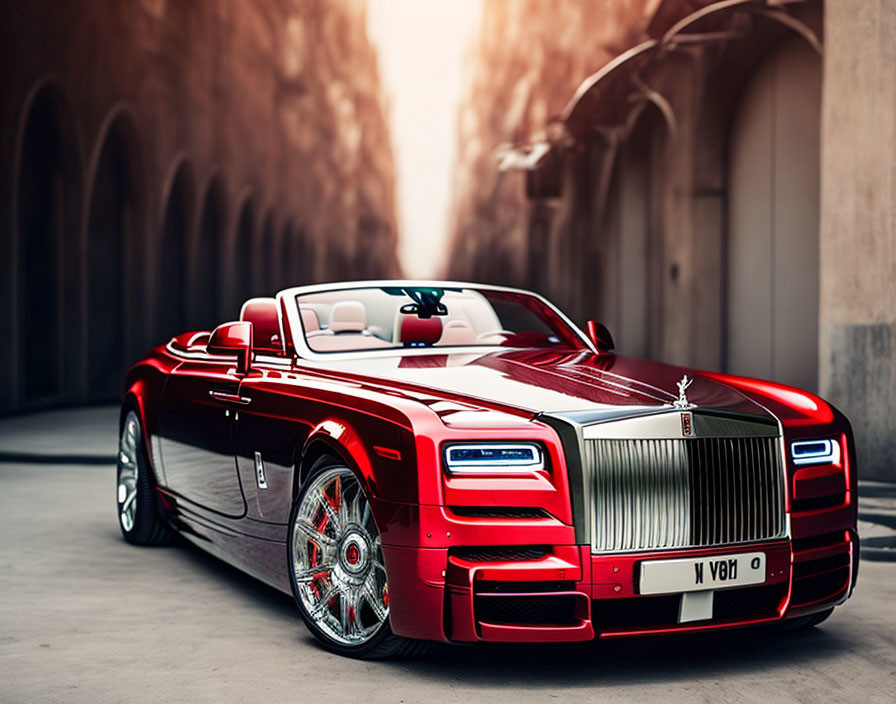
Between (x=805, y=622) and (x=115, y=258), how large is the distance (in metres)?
17.5

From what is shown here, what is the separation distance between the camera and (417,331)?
5941 millimetres

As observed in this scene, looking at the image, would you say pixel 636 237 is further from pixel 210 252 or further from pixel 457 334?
pixel 457 334

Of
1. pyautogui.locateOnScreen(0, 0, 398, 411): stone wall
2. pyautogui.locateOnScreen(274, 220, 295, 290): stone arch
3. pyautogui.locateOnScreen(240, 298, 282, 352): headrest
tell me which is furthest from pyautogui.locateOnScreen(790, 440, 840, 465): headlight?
pyautogui.locateOnScreen(274, 220, 295, 290): stone arch

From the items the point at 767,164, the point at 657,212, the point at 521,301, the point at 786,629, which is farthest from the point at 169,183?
the point at 786,629

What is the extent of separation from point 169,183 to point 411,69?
4400cm

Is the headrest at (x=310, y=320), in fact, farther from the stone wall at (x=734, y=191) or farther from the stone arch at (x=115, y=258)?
the stone arch at (x=115, y=258)

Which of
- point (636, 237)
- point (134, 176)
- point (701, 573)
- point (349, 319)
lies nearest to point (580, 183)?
point (636, 237)

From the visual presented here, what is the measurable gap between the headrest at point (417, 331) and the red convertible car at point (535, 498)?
1.00 feet

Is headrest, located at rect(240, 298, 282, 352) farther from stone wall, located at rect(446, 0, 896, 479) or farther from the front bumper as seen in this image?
stone wall, located at rect(446, 0, 896, 479)

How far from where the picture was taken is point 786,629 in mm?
5211

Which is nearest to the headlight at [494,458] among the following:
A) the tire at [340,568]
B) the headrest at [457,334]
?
the tire at [340,568]

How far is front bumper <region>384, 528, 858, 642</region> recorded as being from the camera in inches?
165

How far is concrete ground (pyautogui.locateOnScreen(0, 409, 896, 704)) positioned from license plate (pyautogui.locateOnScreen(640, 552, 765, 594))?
354 mm

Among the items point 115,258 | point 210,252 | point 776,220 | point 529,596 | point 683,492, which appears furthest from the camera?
point 210,252
